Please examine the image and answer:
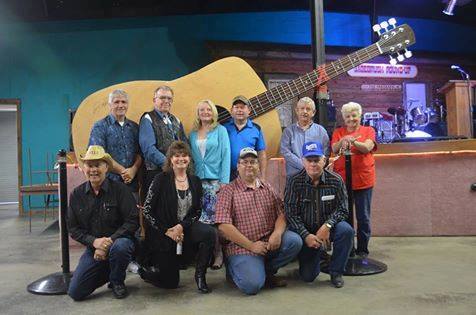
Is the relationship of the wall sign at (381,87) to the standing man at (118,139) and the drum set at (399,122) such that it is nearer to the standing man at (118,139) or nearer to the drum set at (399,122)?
the drum set at (399,122)

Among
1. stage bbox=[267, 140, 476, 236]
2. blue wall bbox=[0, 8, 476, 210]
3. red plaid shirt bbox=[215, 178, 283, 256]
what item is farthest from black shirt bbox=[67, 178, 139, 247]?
blue wall bbox=[0, 8, 476, 210]

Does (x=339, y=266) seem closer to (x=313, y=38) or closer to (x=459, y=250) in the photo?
(x=459, y=250)

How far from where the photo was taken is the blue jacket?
345 centimetres

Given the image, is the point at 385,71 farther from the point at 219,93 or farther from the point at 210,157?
the point at 210,157

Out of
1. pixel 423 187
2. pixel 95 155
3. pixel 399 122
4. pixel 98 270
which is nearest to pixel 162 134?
pixel 95 155

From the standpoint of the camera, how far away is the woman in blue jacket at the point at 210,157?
3.46 m

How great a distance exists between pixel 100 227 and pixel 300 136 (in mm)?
1786

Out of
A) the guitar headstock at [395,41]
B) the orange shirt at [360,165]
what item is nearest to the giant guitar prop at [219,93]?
the guitar headstock at [395,41]

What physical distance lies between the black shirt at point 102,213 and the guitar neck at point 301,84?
163 cm

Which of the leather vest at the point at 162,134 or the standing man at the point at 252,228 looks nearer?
the standing man at the point at 252,228

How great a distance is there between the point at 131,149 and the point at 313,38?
7.73ft

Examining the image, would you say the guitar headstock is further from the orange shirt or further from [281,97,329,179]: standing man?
[281,97,329,179]: standing man

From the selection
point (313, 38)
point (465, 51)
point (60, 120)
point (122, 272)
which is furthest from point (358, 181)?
point (465, 51)

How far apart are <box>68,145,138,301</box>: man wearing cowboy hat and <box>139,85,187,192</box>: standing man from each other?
43 centimetres
